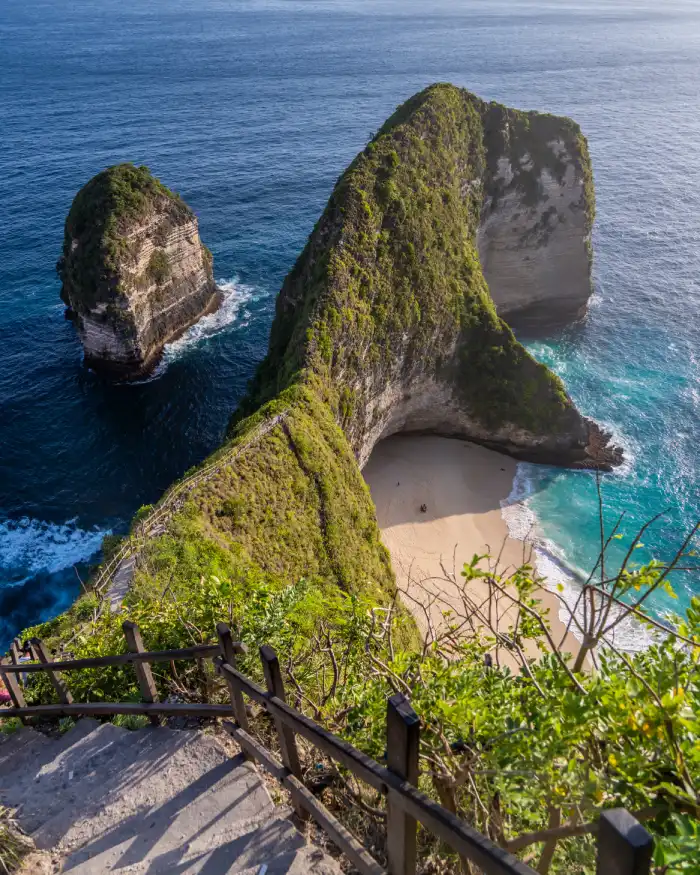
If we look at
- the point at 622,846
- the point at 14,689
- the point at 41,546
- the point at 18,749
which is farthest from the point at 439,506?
the point at 622,846

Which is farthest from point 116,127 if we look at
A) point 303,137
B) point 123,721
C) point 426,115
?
point 123,721

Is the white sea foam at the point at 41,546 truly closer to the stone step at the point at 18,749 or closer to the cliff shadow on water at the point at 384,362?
the cliff shadow on water at the point at 384,362

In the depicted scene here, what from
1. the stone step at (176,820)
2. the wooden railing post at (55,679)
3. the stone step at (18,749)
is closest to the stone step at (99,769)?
the stone step at (176,820)

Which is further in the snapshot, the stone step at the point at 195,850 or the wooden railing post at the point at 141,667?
the wooden railing post at the point at 141,667

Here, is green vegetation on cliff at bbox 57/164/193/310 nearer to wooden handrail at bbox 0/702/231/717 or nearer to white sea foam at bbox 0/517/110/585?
white sea foam at bbox 0/517/110/585

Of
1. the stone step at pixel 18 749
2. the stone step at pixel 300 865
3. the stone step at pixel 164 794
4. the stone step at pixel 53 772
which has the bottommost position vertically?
the stone step at pixel 18 749

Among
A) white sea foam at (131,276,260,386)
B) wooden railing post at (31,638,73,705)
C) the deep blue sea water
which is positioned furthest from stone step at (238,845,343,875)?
white sea foam at (131,276,260,386)

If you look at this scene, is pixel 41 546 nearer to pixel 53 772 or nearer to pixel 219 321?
pixel 219 321
